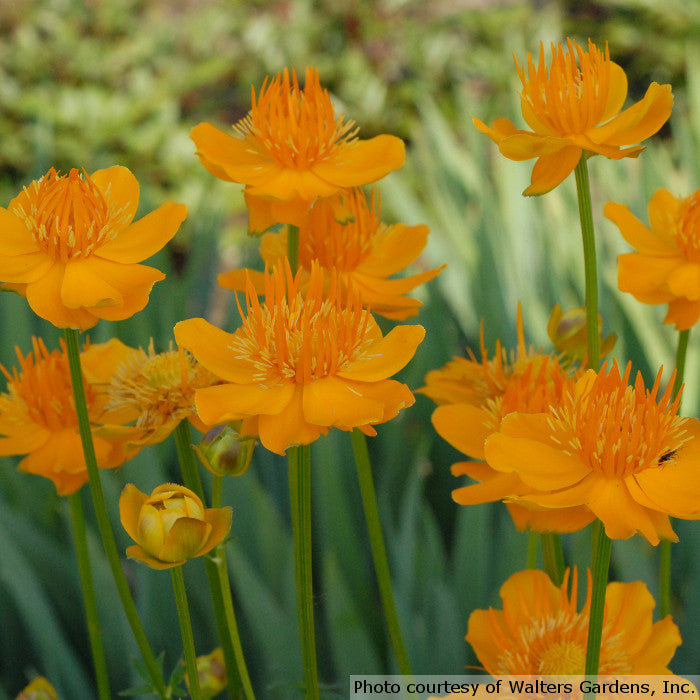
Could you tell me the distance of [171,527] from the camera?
417 millimetres

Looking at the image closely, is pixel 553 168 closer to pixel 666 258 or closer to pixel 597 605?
pixel 666 258

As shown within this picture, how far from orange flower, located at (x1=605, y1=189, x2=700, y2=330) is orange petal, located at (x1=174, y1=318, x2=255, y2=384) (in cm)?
24

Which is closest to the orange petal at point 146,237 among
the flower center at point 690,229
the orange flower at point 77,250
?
the orange flower at point 77,250

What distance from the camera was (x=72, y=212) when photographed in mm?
483

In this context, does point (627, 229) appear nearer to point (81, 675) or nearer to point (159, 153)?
point (81, 675)

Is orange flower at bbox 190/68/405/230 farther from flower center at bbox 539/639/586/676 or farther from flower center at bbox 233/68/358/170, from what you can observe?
flower center at bbox 539/639/586/676

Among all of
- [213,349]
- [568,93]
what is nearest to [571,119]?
[568,93]

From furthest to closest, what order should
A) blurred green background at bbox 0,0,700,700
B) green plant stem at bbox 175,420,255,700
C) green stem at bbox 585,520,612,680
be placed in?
blurred green background at bbox 0,0,700,700 < green plant stem at bbox 175,420,255,700 < green stem at bbox 585,520,612,680

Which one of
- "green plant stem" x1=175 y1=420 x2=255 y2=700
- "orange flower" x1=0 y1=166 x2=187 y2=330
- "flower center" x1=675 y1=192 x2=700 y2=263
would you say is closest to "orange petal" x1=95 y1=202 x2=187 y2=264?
"orange flower" x1=0 y1=166 x2=187 y2=330

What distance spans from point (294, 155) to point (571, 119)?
16 centimetres

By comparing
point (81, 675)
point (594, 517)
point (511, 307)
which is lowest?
point (81, 675)

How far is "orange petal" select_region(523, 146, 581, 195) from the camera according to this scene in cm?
50

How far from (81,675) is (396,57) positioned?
2905mm

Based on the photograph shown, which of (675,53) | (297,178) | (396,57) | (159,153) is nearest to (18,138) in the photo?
(159,153)
